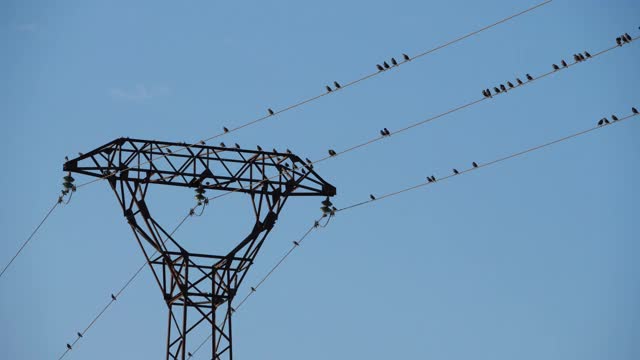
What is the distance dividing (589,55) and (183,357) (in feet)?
43.9

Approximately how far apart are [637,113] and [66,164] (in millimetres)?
15893

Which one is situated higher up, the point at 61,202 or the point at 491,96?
the point at 61,202

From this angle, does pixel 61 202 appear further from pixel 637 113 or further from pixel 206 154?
pixel 637 113

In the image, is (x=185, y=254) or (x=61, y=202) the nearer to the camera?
(x=185, y=254)

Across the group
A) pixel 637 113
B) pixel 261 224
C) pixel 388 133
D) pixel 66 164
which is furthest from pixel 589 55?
pixel 66 164

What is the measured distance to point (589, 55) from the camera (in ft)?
168

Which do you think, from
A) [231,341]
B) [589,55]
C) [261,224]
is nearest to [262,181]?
[261,224]

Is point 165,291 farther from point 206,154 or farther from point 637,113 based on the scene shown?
point 637,113

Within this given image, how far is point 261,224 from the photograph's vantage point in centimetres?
5447

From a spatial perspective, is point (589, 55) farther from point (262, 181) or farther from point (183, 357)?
point (183, 357)

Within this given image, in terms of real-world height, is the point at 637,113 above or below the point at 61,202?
below

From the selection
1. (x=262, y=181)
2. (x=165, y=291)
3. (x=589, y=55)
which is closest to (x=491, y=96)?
(x=589, y=55)

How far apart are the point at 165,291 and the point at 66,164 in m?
4.68

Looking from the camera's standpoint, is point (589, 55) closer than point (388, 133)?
Yes
